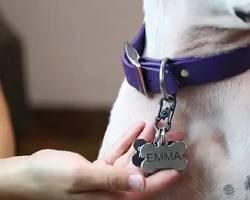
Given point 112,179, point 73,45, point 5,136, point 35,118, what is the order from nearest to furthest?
point 112,179 < point 5,136 < point 73,45 < point 35,118

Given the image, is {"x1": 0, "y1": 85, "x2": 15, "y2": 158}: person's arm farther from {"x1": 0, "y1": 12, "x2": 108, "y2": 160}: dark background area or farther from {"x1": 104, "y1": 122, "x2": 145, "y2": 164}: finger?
{"x1": 0, "y1": 12, "x2": 108, "y2": 160}: dark background area

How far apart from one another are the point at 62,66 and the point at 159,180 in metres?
1.71

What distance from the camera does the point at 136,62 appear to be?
0.90 meters

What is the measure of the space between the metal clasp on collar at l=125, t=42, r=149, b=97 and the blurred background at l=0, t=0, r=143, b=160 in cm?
145

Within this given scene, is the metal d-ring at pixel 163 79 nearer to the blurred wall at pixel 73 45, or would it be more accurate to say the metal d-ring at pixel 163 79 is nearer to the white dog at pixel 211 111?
the white dog at pixel 211 111

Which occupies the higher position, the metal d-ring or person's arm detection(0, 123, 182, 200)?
the metal d-ring

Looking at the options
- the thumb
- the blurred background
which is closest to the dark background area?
the blurred background

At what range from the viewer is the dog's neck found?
0.87 meters

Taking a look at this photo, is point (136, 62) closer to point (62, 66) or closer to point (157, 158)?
point (157, 158)

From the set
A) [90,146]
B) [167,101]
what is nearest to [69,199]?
[167,101]

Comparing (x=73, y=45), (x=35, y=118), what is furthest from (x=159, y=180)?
(x=35, y=118)

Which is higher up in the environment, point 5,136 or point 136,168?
point 136,168

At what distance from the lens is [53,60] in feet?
8.23

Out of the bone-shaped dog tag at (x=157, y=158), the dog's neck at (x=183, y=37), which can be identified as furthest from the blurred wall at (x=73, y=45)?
the bone-shaped dog tag at (x=157, y=158)
